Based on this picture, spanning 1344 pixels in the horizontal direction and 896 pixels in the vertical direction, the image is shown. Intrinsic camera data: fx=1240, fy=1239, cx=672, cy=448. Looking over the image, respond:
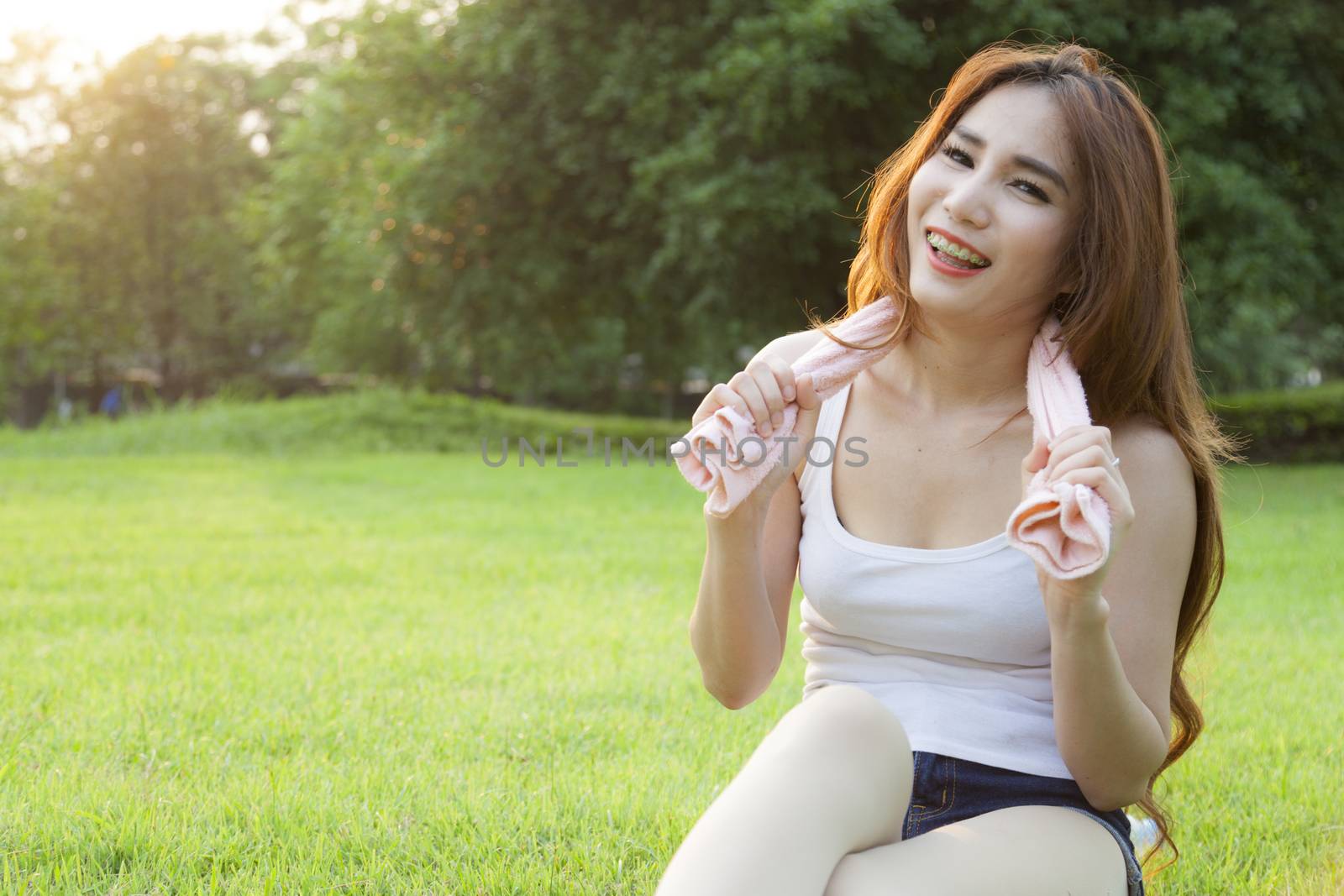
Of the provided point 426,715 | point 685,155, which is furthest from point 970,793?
point 685,155

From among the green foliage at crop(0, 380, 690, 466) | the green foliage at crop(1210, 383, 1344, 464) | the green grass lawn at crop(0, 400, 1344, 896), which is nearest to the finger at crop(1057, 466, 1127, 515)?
the green grass lawn at crop(0, 400, 1344, 896)

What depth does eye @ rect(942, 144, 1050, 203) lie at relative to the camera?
2068 mm

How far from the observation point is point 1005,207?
207 cm

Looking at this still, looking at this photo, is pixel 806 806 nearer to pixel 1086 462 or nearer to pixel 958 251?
pixel 1086 462

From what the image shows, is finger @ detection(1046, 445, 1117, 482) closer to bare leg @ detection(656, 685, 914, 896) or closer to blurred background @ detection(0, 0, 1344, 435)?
bare leg @ detection(656, 685, 914, 896)

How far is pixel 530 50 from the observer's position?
1252 cm

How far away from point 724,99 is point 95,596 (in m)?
7.27

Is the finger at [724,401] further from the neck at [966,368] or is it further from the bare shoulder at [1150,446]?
the bare shoulder at [1150,446]

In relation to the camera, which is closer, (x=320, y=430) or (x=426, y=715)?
(x=426, y=715)

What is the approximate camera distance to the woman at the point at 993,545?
184 cm

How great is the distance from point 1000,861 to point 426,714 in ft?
7.62

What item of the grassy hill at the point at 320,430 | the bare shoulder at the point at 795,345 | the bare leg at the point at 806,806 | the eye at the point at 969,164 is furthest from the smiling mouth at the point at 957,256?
the grassy hill at the point at 320,430

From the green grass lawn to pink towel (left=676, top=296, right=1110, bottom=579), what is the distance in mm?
886

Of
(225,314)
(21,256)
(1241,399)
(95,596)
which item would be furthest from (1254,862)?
(225,314)
